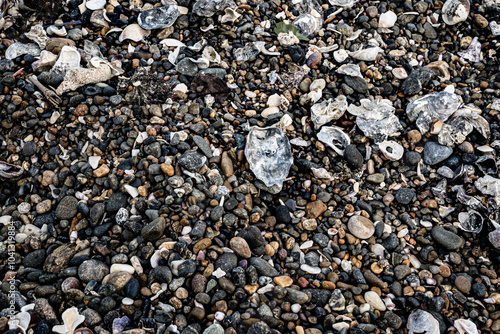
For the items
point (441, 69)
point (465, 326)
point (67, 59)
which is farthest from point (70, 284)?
point (441, 69)

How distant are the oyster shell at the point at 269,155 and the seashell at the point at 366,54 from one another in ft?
4.81

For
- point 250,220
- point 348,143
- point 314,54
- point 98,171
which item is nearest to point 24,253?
point 98,171

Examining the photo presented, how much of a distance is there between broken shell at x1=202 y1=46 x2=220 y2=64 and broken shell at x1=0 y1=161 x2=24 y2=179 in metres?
2.23

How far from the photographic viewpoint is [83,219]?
2.88m

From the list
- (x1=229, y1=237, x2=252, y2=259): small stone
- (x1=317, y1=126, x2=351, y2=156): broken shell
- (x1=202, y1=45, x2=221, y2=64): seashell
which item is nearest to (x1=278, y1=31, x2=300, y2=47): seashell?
(x1=202, y1=45, x2=221, y2=64): seashell

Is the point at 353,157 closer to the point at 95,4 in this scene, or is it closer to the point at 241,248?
the point at 241,248

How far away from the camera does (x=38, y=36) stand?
3.64 meters

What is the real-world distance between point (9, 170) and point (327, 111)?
3240 millimetres

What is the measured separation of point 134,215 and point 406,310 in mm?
2454

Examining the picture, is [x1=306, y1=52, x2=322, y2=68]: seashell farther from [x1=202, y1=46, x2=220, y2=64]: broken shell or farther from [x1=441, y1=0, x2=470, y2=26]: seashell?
[x1=441, y1=0, x2=470, y2=26]: seashell

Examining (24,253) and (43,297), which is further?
(24,253)

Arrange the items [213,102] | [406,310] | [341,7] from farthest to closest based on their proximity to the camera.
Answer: [341,7], [213,102], [406,310]

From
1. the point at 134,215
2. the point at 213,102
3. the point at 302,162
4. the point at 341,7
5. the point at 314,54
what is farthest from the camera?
the point at 341,7

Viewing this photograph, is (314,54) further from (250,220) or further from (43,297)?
(43,297)
